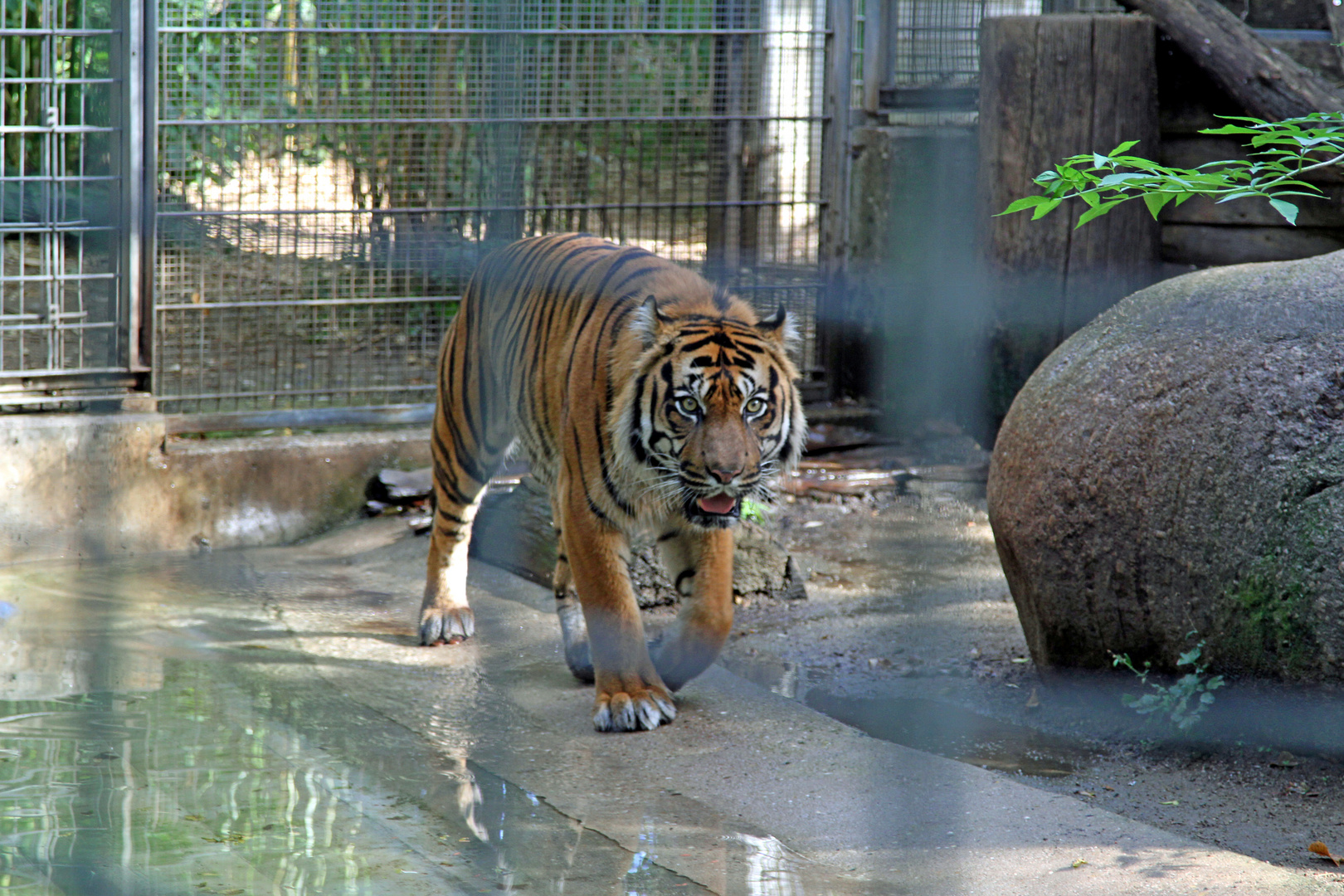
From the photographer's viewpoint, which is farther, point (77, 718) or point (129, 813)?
point (77, 718)

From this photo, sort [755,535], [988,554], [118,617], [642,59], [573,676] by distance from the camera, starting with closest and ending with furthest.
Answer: [573,676], [118,617], [755,535], [988,554], [642,59]

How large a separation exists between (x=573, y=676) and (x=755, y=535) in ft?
3.20

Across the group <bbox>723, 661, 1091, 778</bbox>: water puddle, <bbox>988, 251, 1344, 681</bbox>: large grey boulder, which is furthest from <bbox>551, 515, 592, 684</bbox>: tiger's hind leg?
<bbox>988, 251, 1344, 681</bbox>: large grey boulder

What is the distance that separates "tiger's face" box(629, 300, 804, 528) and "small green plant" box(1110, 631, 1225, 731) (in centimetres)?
92

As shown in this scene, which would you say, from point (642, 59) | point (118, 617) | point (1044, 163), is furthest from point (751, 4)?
point (118, 617)

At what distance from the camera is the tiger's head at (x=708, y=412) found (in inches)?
118

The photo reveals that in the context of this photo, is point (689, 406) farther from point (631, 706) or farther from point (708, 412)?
point (631, 706)

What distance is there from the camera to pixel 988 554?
4.68 m

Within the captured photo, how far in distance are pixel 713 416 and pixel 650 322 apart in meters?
0.29

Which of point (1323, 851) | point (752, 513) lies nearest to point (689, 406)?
point (752, 513)

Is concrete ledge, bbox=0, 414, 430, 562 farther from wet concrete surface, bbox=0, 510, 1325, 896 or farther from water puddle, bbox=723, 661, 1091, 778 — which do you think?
water puddle, bbox=723, 661, 1091, 778

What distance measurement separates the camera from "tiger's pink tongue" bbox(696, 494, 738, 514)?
304cm

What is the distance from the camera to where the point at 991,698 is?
3396 millimetres

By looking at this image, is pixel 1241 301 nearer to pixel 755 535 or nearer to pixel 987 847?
pixel 987 847
